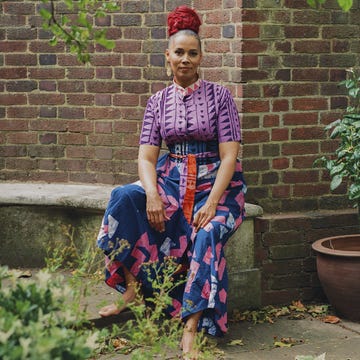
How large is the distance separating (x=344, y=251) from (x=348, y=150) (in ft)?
1.96

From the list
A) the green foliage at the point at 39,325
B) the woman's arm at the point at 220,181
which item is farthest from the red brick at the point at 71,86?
the green foliage at the point at 39,325

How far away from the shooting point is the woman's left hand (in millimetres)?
4434

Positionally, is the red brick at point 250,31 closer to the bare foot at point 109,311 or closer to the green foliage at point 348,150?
the green foliage at point 348,150

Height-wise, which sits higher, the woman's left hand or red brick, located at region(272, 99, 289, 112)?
red brick, located at region(272, 99, 289, 112)

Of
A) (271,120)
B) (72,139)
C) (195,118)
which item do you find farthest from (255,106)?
(72,139)

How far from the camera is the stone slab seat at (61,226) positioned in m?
5.25

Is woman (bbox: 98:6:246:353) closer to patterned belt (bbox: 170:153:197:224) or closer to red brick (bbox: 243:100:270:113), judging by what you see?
patterned belt (bbox: 170:153:197:224)

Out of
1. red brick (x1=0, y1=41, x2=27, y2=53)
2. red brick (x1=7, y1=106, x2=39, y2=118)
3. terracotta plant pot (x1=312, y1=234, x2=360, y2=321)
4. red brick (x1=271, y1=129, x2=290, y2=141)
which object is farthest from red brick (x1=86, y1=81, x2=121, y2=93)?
terracotta plant pot (x1=312, y1=234, x2=360, y2=321)

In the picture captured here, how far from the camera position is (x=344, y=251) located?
5.04 m

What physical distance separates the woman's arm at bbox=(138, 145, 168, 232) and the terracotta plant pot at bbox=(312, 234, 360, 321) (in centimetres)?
109

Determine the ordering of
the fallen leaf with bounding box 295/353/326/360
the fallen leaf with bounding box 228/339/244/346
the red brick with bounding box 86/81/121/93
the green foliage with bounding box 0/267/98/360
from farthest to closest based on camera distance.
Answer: the red brick with bounding box 86/81/121/93 → the fallen leaf with bounding box 228/339/244/346 → the fallen leaf with bounding box 295/353/326/360 → the green foliage with bounding box 0/267/98/360

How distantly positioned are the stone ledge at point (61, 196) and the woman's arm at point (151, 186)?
77cm

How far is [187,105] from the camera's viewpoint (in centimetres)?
462

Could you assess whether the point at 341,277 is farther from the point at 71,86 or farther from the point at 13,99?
the point at 13,99
